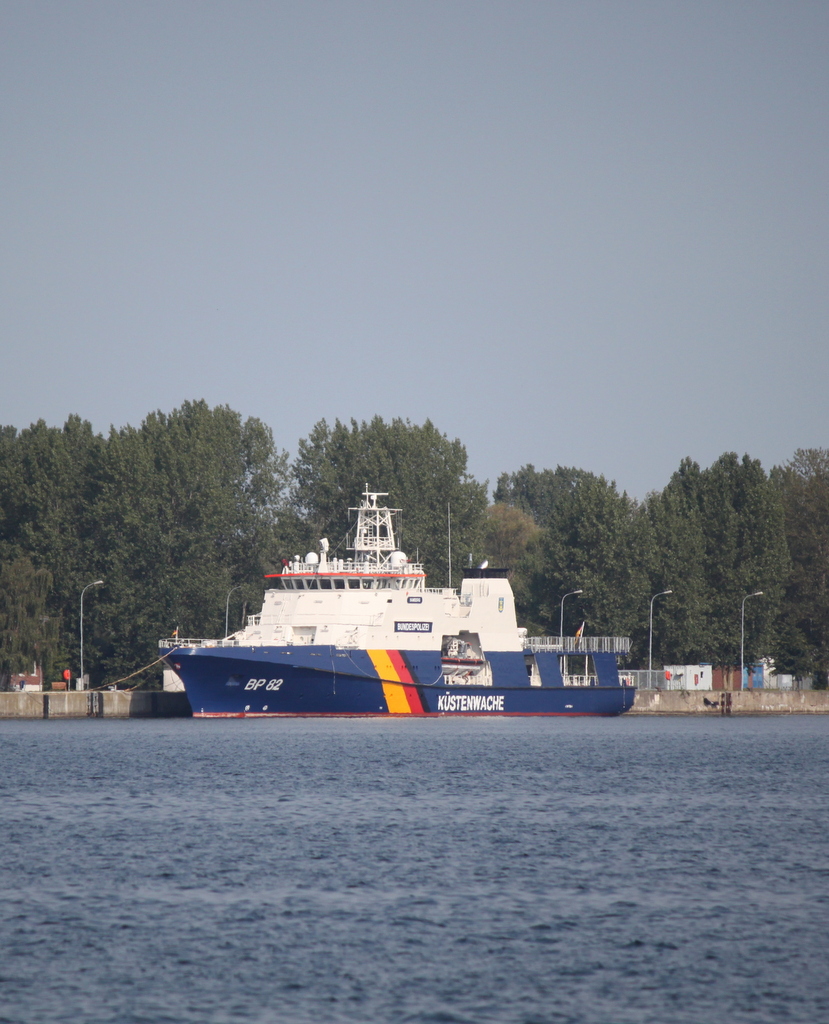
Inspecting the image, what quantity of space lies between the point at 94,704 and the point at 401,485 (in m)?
25.9

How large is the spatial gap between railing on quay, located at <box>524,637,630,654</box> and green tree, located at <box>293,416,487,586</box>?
14.0 metres

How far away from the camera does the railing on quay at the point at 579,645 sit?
6031 centimetres

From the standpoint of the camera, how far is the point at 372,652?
5347cm

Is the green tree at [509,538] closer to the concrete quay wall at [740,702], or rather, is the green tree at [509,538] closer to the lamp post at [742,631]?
the lamp post at [742,631]

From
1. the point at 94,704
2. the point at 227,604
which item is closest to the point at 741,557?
the point at 227,604

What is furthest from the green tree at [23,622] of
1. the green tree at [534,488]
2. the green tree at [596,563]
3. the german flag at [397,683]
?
the green tree at [534,488]

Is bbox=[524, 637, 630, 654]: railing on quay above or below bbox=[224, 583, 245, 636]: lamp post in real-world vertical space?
below

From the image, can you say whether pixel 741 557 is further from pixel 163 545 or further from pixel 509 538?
pixel 509 538

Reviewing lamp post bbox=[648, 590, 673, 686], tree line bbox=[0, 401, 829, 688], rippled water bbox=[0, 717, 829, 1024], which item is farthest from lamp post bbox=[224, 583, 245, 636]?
rippled water bbox=[0, 717, 829, 1024]

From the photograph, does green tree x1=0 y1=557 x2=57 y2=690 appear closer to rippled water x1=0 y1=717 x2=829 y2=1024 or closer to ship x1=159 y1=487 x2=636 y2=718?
ship x1=159 y1=487 x2=636 y2=718

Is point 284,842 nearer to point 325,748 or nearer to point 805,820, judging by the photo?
point 805,820

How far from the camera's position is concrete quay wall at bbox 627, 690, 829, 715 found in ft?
229

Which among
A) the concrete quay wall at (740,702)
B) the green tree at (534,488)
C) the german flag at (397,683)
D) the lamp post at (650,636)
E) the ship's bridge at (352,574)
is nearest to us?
the german flag at (397,683)

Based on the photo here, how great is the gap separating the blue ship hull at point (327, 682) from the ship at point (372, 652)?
50 millimetres
